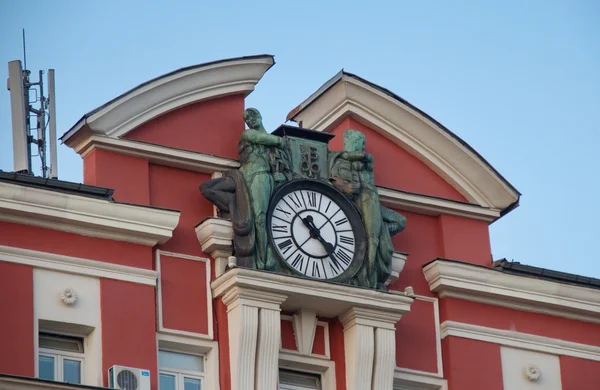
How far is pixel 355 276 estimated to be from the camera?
27.8 meters

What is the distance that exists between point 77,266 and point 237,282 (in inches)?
77.3

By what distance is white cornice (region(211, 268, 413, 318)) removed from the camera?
2691 cm

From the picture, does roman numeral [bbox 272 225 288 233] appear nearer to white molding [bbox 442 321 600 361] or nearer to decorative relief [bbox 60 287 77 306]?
white molding [bbox 442 321 600 361]

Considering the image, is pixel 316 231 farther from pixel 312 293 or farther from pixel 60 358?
pixel 60 358

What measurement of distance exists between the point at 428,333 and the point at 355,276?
1.54 metres

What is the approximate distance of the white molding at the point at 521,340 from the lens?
28.9 metres

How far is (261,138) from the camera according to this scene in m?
28.0

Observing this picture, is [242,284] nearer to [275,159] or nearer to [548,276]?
[275,159]

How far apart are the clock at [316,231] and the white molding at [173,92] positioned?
164cm

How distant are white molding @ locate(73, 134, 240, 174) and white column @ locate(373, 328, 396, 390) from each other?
114 inches

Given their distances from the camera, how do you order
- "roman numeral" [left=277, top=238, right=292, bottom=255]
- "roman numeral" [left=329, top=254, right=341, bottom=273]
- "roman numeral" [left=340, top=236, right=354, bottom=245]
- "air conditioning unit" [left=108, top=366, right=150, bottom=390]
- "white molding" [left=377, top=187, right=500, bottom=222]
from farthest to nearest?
"white molding" [left=377, top=187, right=500, bottom=222]
"roman numeral" [left=340, top=236, right=354, bottom=245]
"roman numeral" [left=329, top=254, right=341, bottom=273]
"roman numeral" [left=277, top=238, right=292, bottom=255]
"air conditioning unit" [left=108, top=366, right=150, bottom=390]

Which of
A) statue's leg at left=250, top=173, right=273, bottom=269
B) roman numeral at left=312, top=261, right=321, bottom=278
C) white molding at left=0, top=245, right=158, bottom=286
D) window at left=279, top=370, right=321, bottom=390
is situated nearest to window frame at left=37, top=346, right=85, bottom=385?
white molding at left=0, top=245, right=158, bottom=286

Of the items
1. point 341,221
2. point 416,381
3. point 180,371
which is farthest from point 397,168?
point 180,371

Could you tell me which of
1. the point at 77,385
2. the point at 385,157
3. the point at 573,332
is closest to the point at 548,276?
the point at 573,332
